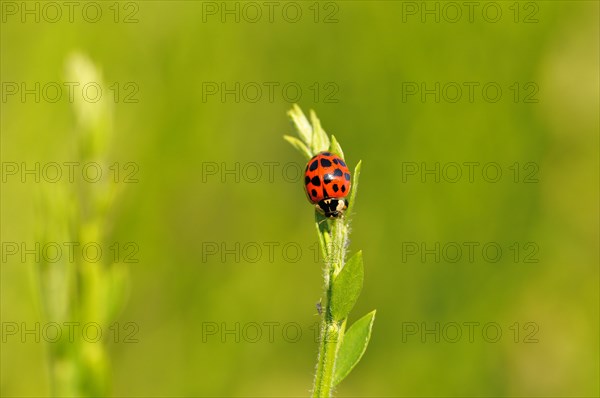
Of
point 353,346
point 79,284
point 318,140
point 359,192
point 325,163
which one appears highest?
point 359,192

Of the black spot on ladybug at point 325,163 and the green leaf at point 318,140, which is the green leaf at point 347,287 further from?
the black spot on ladybug at point 325,163

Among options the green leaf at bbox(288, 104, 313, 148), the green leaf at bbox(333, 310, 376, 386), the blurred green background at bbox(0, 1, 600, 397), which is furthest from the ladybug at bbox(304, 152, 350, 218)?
the blurred green background at bbox(0, 1, 600, 397)

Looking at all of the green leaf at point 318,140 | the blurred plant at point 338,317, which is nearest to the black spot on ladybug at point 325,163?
the green leaf at point 318,140

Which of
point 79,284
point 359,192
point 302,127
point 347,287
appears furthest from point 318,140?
point 359,192

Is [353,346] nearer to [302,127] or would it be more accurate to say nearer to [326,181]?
[302,127]

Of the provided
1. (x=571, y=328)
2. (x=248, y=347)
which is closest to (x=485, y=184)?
(x=571, y=328)
